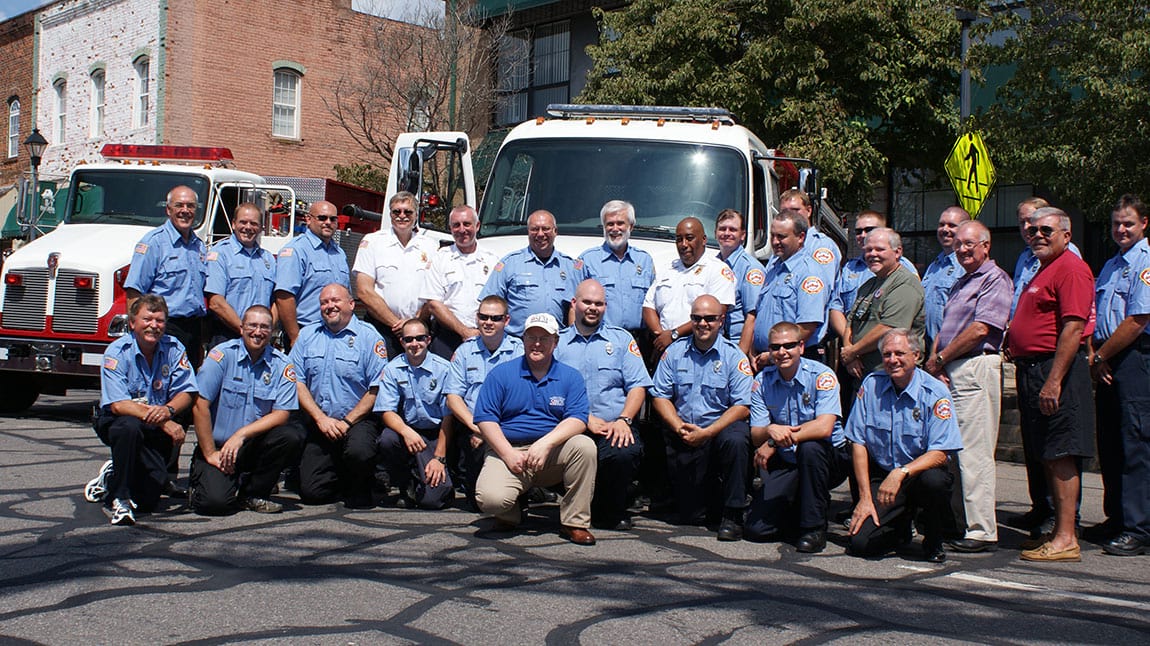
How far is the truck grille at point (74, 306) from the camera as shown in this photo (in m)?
11.6

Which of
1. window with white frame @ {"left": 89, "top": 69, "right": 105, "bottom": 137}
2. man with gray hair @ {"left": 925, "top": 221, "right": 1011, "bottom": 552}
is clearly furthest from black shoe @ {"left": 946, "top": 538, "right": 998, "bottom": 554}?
window with white frame @ {"left": 89, "top": 69, "right": 105, "bottom": 137}

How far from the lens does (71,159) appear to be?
30.4 meters

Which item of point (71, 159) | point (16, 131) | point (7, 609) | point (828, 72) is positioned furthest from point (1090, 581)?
point (16, 131)

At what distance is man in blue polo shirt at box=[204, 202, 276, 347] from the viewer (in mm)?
8875

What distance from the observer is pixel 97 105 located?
2998 centimetres

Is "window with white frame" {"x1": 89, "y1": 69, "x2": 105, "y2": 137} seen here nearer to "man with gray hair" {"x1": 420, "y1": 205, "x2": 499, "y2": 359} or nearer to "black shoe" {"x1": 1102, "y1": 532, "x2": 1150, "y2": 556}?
"man with gray hair" {"x1": 420, "y1": 205, "x2": 499, "y2": 359}

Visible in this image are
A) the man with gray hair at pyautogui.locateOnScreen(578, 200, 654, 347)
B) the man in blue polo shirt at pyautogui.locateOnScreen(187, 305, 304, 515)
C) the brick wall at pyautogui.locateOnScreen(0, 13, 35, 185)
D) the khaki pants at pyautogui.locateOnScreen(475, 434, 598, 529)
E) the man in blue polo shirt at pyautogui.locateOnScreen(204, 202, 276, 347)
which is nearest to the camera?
the khaki pants at pyautogui.locateOnScreen(475, 434, 598, 529)

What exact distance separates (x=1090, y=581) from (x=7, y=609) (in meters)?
5.08

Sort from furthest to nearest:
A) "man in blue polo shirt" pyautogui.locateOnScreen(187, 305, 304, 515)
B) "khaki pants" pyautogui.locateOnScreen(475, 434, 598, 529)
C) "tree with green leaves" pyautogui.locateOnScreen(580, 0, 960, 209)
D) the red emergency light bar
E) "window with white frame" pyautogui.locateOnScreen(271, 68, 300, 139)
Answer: "window with white frame" pyautogui.locateOnScreen(271, 68, 300, 139) < "tree with green leaves" pyautogui.locateOnScreen(580, 0, 960, 209) < the red emergency light bar < "man in blue polo shirt" pyautogui.locateOnScreen(187, 305, 304, 515) < "khaki pants" pyautogui.locateOnScreen(475, 434, 598, 529)

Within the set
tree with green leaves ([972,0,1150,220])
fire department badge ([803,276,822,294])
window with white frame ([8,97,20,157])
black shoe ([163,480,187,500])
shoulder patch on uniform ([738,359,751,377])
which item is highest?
window with white frame ([8,97,20,157])

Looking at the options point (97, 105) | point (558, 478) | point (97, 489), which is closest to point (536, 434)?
point (558, 478)

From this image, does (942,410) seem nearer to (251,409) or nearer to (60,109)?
(251,409)

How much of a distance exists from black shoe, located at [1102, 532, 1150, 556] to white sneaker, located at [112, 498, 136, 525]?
5.54 metres

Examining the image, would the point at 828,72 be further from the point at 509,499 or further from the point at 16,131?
the point at 16,131
